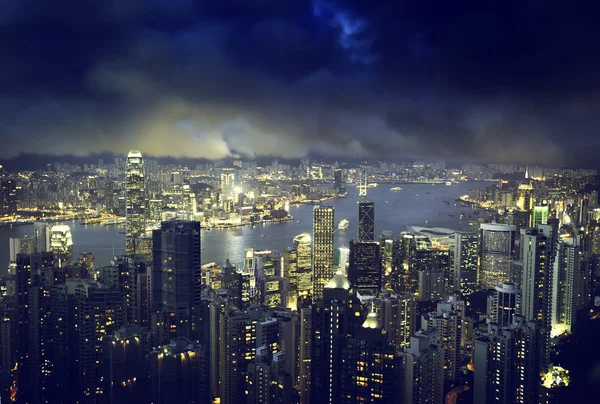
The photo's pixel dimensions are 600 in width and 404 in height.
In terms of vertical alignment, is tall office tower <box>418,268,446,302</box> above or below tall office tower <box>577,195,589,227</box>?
below

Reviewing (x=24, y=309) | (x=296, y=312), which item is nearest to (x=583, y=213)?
(x=296, y=312)

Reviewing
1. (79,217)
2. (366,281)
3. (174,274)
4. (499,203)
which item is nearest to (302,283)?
(366,281)

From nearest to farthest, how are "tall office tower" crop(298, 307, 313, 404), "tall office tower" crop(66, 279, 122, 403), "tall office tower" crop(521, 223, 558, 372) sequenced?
1. "tall office tower" crop(298, 307, 313, 404)
2. "tall office tower" crop(66, 279, 122, 403)
3. "tall office tower" crop(521, 223, 558, 372)

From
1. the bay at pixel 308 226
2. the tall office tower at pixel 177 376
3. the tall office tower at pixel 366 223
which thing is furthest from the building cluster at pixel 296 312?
the tall office tower at pixel 366 223

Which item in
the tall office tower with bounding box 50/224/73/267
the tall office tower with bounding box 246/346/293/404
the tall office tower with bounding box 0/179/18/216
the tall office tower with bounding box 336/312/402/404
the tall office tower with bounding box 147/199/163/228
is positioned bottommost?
the tall office tower with bounding box 246/346/293/404

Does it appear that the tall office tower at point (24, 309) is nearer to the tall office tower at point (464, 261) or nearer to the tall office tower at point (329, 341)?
the tall office tower at point (329, 341)

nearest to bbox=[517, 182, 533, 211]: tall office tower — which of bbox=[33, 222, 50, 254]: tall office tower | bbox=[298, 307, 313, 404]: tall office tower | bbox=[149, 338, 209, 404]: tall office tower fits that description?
bbox=[298, 307, 313, 404]: tall office tower

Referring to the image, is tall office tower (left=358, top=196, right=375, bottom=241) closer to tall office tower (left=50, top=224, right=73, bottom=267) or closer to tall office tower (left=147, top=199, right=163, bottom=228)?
tall office tower (left=147, top=199, right=163, bottom=228)
